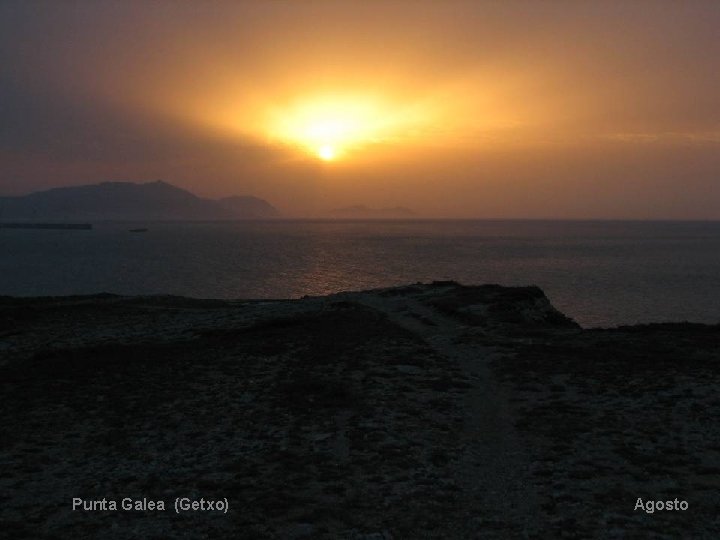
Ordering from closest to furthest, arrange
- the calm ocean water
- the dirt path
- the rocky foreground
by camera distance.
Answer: the dirt path < the rocky foreground < the calm ocean water

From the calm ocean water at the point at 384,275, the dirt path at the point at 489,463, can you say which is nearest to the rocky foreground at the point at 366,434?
the dirt path at the point at 489,463

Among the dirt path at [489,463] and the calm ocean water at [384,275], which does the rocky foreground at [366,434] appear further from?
the calm ocean water at [384,275]

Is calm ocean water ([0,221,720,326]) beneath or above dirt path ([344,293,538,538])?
beneath

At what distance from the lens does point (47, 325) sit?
121ft

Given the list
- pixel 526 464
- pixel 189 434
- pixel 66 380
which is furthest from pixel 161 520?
pixel 66 380

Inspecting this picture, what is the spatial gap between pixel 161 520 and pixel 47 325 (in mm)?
30251

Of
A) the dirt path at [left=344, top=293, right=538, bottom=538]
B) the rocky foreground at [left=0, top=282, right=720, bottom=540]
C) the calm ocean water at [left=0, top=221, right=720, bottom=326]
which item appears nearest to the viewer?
the dirt path at [left=344, top=293, right=538, bottom=538]

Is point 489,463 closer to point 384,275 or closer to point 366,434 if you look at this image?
point 366,434

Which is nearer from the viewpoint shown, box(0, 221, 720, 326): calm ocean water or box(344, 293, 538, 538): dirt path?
box(344, 293, 538, 538): dirt path

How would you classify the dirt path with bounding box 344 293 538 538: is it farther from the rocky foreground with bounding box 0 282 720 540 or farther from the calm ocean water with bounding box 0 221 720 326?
the calm ocean water with bounding box 0 221 720 326

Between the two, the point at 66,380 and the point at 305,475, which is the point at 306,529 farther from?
the point at 66,380

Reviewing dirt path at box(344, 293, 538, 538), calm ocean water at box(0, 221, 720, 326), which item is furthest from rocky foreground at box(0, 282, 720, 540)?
calm ocean water at box(0, 221, 720, 326)

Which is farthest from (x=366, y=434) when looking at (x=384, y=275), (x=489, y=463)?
(x=384, y=275)

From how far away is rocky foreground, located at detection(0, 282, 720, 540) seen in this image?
11461mm
